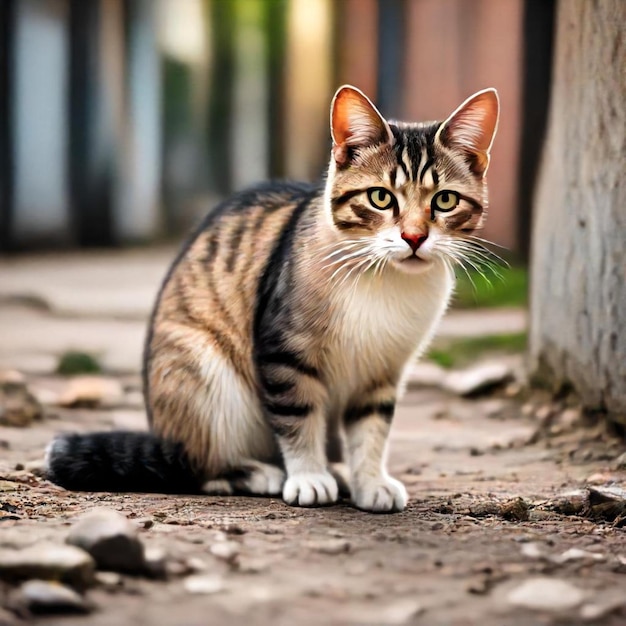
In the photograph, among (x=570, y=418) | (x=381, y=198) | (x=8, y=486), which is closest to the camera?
(x=381, y=198)

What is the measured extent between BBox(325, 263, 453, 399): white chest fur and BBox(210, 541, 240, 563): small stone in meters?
0.91

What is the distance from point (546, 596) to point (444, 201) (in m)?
1.33

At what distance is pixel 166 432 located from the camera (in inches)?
132

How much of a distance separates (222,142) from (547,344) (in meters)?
6.49

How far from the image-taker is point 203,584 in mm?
2121

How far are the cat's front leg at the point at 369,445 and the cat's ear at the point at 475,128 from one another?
865 mm

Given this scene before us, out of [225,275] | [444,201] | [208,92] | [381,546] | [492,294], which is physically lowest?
Answer: [492,294]

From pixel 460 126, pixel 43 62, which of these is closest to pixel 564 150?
pixel 460 126

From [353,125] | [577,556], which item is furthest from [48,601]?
[353,125]

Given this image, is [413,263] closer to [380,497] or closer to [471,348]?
[380,497]

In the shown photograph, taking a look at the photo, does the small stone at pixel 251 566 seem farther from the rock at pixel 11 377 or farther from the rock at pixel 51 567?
the rock at pixel 11 377

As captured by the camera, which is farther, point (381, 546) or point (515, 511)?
point (515, 511)

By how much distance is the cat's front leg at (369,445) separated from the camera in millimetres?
3133

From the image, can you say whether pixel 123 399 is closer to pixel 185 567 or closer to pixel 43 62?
pixel 185 567
